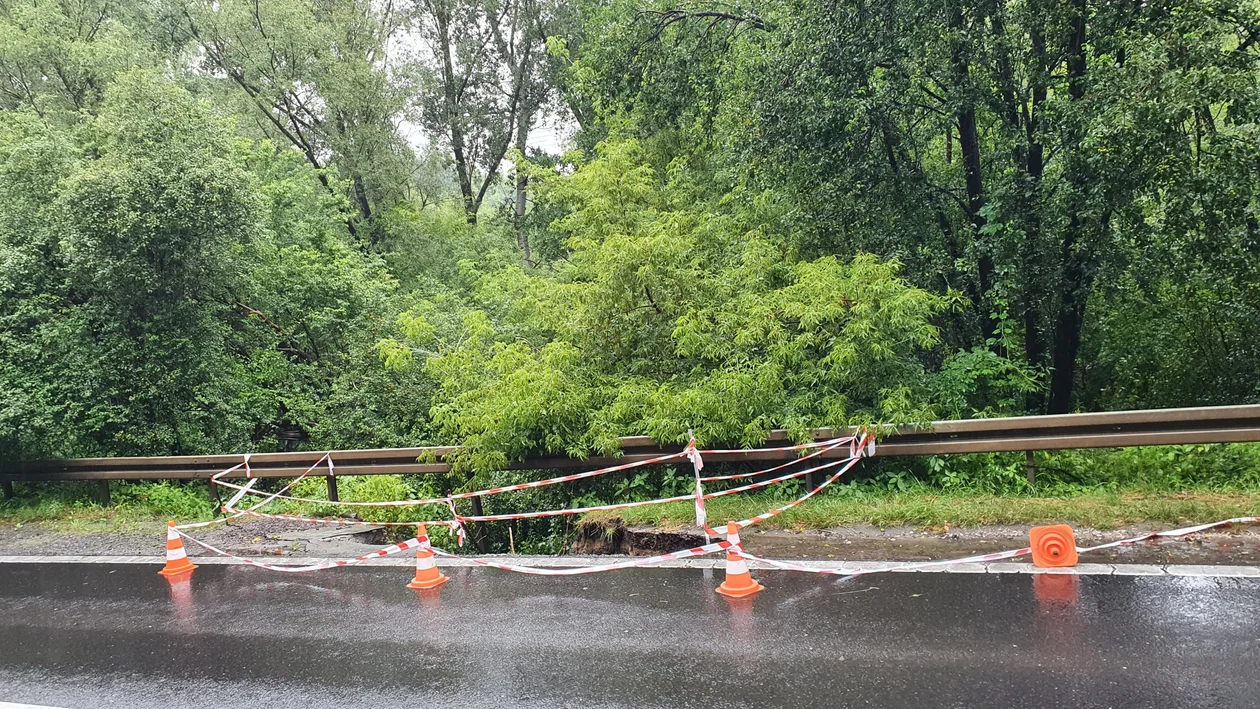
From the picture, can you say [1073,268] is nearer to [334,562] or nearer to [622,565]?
[622,565]

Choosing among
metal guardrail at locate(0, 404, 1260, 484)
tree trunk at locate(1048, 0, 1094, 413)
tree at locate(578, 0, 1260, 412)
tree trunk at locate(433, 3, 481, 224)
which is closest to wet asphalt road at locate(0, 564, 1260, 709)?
metal guardrail at locate(0, 404, 1260, 484)

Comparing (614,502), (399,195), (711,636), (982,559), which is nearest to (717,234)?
(614,502)

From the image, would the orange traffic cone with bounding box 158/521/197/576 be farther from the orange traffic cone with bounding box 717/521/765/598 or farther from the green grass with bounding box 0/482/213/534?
the orange traffic cone with bounding box 717/521/765/598

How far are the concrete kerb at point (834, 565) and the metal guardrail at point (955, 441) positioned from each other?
5.80ft

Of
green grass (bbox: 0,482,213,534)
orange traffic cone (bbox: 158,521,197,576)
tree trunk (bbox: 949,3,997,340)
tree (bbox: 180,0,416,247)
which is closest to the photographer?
orange traffic cone (bbox: 158,521,197,576)

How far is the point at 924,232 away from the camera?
11797 mm

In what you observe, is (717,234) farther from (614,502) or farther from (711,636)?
(711,636)

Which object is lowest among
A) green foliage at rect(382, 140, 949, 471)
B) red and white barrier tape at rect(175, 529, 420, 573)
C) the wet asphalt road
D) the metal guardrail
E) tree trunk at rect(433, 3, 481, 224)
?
the wet asphalt road

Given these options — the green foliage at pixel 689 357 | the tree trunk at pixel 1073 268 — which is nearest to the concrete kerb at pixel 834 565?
the green foliage at pixel 689 357

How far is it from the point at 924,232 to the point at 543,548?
7.48m

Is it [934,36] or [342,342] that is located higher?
[934,36]

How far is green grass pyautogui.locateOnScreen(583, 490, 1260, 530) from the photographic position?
6.16m

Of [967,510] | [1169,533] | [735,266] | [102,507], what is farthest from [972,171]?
[102,507]

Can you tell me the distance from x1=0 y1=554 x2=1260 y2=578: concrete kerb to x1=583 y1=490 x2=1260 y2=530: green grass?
927 mm
